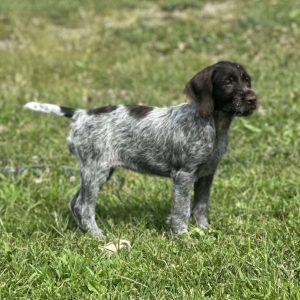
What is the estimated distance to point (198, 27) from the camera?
55.1ft

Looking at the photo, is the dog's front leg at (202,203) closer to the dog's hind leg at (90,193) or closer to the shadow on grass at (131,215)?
the shadow on grass at (131,215)

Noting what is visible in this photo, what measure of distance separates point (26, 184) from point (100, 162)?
Answer: 197 centimetres

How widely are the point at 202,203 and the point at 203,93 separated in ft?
4.40

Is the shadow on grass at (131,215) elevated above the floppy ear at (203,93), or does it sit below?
below

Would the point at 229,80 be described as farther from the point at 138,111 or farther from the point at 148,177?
the point at 148,177

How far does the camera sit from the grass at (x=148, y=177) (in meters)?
5.05

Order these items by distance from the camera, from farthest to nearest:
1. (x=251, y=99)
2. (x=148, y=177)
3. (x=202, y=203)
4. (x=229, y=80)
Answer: (x=148, y=177)
(x=202, y=203)
(x=229, y=80)
(x=251, y=99)

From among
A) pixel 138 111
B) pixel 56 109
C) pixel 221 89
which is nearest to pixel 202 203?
pixel 138 111

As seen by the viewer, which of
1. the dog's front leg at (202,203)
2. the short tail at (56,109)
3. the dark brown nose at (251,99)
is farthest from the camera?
Answer: the short tail at (56,109)

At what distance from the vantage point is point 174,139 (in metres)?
6.17

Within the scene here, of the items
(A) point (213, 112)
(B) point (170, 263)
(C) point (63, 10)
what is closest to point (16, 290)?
(B) point (170, 263)

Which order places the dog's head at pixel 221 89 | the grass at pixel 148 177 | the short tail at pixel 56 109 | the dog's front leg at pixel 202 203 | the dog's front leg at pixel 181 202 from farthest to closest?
the short tail at pixel 56 109, the dog's front leg at pixel 202 203, the dog's front leg at pixel 181 202, the dog's head at pixel 221 89, the grass at pixel 148 177

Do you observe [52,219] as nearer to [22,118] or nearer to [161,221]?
[161,221]

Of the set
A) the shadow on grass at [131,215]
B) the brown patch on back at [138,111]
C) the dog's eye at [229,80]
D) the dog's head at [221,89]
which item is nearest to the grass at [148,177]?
the shadow on grass at [131,215]
